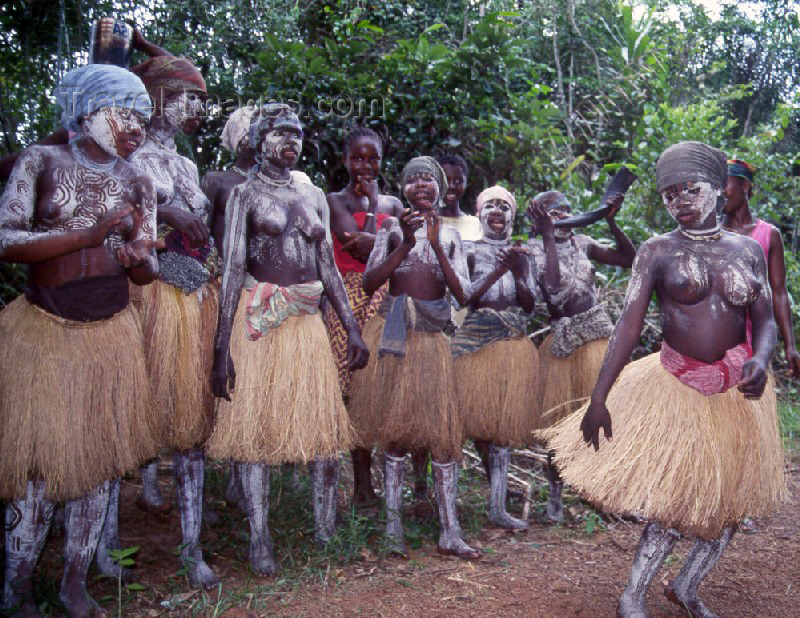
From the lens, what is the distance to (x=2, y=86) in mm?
4035

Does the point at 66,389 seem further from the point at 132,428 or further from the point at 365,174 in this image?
the point at 365,174

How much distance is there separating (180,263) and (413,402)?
4.08 feet

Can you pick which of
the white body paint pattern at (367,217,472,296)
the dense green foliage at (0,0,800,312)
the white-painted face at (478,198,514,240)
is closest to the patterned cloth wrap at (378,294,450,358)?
the white body paint pattern at (367,217,472,296)

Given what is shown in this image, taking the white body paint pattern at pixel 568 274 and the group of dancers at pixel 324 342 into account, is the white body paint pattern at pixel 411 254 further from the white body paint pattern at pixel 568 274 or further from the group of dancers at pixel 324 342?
the white body paint pattern at pixel 568 274

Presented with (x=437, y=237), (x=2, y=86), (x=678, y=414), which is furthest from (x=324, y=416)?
(x=2, y=86)

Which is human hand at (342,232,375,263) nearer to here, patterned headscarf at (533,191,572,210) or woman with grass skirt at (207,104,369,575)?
woman with grass skirt at (207,104,369,575)

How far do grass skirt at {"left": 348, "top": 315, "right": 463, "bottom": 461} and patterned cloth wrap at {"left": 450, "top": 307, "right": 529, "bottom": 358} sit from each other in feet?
1.24

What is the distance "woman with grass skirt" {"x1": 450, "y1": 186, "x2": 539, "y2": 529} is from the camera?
385cm

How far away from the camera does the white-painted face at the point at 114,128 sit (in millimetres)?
2602

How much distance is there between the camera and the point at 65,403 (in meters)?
2.51

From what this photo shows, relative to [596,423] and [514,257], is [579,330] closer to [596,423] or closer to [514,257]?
[514,257]

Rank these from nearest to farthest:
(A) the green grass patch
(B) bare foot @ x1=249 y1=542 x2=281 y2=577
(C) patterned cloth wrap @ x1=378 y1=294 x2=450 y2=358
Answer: (B) bare foot @ x1=249 y1=542 x2=281 y2=577, (C) patterned cloth wrap @ x1=378 y1=294 x2=450 y2=358, (A) the green grass patch

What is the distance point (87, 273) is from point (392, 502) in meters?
1.78

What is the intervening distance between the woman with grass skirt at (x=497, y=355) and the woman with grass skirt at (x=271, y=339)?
2.77 ft
